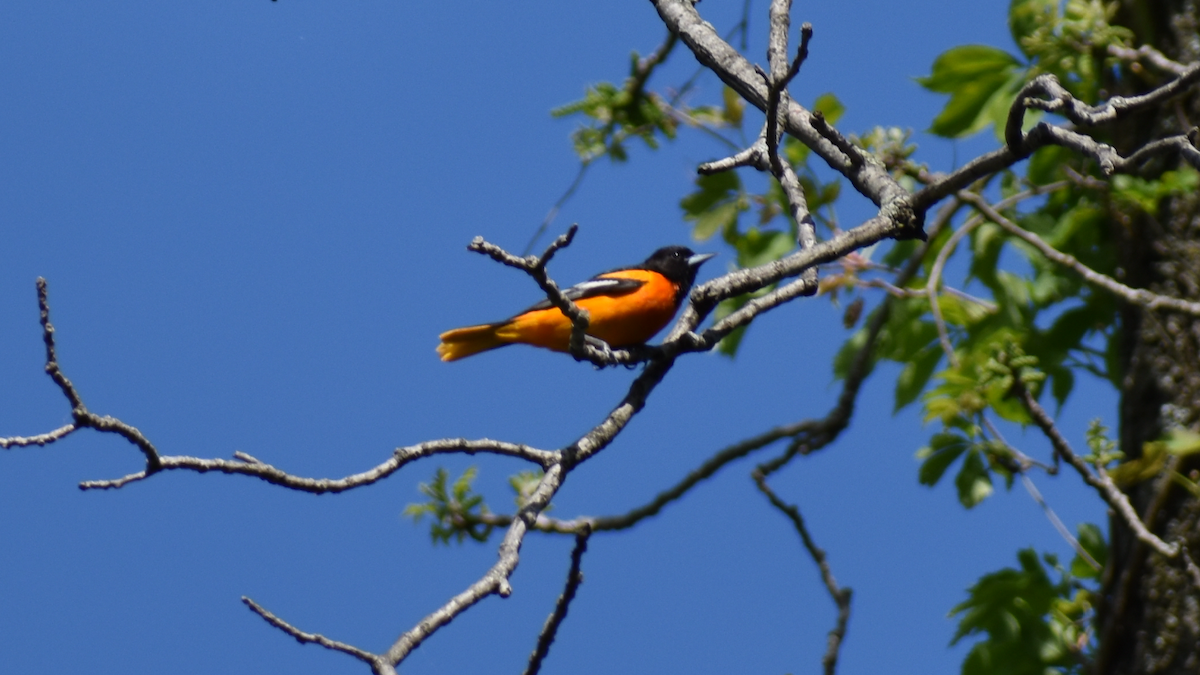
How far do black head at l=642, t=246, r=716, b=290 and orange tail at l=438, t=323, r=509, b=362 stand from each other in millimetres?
1032

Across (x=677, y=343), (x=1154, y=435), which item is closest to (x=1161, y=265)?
(x=1154, y=435)

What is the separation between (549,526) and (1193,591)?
2.88 m

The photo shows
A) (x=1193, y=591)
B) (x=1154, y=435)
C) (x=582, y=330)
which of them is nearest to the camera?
(x=582, y=330)

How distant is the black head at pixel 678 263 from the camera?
20.3 ft

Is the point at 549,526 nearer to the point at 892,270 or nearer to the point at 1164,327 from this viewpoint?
the point at 892,270

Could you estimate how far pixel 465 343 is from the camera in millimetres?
5938

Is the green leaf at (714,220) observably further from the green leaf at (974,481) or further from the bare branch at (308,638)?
the bare branch at (308,638)

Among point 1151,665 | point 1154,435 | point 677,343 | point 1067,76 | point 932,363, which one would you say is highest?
point 1067,76

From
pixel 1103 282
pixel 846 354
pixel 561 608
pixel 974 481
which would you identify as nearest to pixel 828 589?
pixel 561 608

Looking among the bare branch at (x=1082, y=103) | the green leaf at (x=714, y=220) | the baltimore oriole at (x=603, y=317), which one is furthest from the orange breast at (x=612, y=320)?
the bare branch at (x=1082, y=103)

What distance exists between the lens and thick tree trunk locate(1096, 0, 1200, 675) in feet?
14.2

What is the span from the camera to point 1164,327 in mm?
4754

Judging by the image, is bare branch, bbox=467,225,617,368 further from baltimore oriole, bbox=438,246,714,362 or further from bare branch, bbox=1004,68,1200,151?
baltimore oriole, bbox=438,246,714,362

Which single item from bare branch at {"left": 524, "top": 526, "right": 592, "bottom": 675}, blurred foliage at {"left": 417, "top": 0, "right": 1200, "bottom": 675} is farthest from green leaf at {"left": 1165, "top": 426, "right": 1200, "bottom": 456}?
bare branch at {"left": 524, "top": 526, "right": 592, "bottom": 675}
